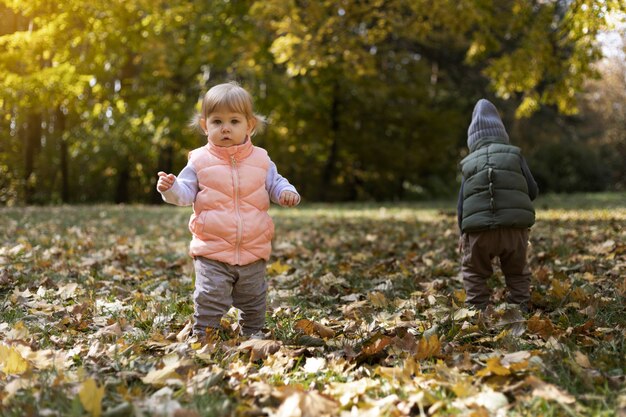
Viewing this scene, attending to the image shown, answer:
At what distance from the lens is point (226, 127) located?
10.8ft

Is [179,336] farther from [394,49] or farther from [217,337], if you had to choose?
[394,49]

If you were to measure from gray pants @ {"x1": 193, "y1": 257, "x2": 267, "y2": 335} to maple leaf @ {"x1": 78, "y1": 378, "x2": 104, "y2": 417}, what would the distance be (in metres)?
1.13

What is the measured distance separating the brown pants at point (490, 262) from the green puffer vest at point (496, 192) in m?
0.07

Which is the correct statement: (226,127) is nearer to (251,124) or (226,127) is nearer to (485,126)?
(251,124)

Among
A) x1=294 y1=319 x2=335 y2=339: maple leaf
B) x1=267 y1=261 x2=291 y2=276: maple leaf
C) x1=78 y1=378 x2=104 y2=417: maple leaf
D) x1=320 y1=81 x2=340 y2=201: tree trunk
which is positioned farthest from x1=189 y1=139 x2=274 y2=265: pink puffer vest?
x1=320 y1=81 x2=340 y2=201: tree trunk

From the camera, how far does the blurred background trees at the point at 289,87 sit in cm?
1013

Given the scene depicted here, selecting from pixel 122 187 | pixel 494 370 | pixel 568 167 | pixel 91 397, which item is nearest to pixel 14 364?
pixel 91 397

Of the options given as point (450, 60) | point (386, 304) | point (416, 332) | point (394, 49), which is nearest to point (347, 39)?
point (386, 304)

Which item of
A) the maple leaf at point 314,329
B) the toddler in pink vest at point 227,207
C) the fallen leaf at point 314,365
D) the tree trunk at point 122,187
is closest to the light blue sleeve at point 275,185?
the toddler in pink vest at point 227,207

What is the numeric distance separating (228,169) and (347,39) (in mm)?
7363

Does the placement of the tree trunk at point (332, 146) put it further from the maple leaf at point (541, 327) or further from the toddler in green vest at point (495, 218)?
the maple leaf at point (541, 327)

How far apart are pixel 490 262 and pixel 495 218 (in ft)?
1.07

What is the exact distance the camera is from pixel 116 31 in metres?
15.0

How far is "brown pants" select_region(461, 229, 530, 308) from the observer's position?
391 cm
